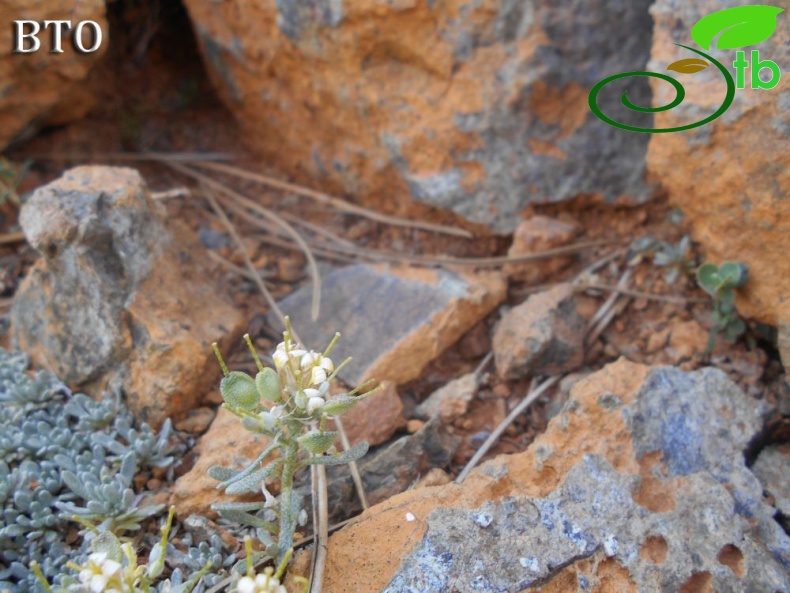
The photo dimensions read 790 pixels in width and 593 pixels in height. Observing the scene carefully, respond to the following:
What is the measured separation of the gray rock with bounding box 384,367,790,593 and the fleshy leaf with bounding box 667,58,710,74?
1334mm

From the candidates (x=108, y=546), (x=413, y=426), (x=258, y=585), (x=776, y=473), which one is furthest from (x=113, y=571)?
(x=776, y=473)

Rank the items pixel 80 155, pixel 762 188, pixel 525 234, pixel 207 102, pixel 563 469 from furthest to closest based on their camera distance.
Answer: pixel 207 102, pixel 80 155, pixel 525 234, pixel 762 188, pixel 563 469

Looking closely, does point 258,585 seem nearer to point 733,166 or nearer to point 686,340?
point 686,340

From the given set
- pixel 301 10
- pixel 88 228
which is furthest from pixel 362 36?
pixel 88 228

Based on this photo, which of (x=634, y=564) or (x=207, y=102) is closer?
(x=634, y=564)

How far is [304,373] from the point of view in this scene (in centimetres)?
200

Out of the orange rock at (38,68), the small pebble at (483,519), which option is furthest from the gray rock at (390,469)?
the orange rock at (38,68)

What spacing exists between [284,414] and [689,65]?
205 cm

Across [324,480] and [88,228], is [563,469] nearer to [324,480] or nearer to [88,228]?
[324,480]

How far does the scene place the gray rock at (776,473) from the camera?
94.2 inches

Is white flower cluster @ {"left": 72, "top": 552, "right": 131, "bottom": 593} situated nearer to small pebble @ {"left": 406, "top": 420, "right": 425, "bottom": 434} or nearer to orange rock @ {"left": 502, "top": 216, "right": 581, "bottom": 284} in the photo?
small pebble @ {"left": 406, "top": 420, "right": 425, "bottom": 434}

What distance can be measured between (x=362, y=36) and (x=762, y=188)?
5.88 feet

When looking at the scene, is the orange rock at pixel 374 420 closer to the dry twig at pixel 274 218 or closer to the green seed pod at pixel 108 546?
the dry twig at pixel 274 218

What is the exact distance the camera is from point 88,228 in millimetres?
2756
